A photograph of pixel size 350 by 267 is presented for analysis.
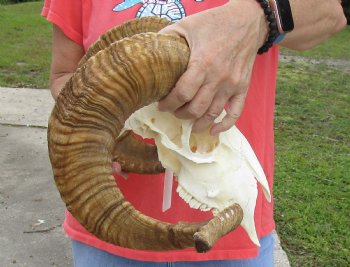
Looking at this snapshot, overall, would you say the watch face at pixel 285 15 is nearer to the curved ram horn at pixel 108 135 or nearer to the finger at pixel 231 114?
the finger at pixel 231 114

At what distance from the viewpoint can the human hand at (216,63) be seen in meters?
1.38

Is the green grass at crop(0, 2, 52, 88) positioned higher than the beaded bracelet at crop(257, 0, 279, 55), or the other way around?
the beaded bracelet at crop(257, 0, 279, 55)

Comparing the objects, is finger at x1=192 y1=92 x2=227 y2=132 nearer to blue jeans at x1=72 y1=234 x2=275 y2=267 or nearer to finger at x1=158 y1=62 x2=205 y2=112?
finger at x1=158 y1=62 x2=205 y2=112

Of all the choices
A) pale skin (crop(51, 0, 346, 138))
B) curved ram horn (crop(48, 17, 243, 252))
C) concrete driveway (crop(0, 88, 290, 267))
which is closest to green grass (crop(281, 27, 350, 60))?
concrete driveway (crop(0, 88, 290, 267))

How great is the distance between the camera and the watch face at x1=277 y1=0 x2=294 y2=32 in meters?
1.59

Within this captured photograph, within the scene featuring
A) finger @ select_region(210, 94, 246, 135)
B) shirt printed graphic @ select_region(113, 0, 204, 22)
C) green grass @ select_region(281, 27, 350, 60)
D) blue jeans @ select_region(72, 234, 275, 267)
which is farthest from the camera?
green grass @ select_region(281, 27, 350, 60)

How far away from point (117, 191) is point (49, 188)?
4.15m

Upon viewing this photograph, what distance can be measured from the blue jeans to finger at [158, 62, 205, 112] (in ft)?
2.28

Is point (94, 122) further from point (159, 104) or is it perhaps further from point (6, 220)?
point (6, 220)

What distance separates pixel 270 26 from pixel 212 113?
0.94 feet

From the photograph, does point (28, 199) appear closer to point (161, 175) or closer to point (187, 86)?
point (161, 175)

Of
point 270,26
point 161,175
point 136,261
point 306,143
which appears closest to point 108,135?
point 270,26

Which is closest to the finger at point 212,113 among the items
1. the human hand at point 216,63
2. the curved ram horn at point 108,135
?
the human hand at point 216,63

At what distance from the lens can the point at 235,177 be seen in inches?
61.0
